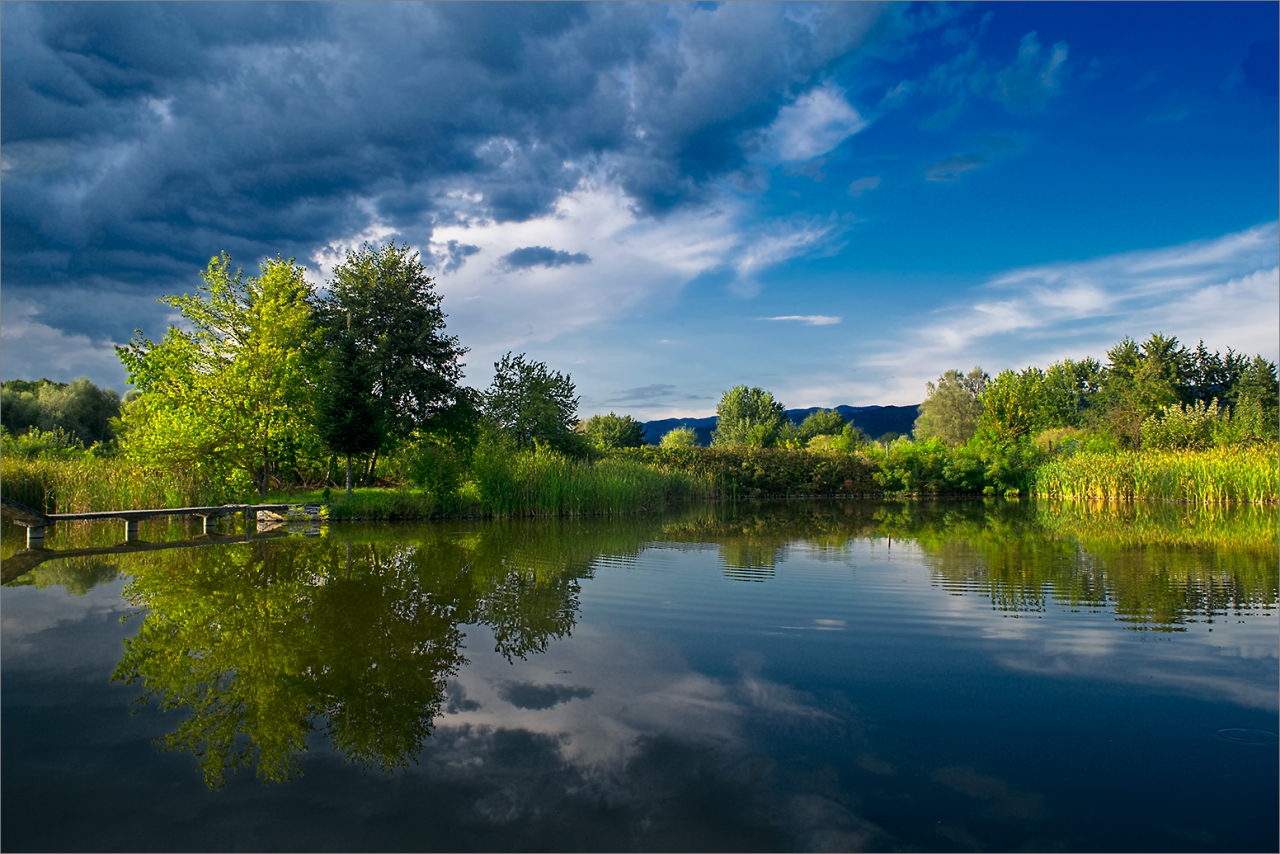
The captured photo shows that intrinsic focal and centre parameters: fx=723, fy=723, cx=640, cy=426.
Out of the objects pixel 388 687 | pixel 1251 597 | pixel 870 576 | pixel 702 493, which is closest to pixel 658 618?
pixel 388 687

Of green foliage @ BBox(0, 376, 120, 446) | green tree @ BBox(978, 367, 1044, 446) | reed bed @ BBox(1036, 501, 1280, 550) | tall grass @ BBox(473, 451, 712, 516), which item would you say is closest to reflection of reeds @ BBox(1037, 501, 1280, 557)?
reed bed @ BBox(1036, 501, 1280, 550)

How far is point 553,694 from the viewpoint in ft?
15.3

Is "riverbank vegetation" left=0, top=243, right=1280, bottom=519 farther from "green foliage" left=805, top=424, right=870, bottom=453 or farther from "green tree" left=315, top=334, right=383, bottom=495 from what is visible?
"green foliage" left=805, top=424, right=870, bottom=453

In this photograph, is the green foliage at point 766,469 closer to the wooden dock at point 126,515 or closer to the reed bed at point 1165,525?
the reed bed at point 1165,525

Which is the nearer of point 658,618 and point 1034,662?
point 1034,662

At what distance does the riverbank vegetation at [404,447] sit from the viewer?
62.1 ft

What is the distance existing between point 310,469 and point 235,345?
4.36 metres

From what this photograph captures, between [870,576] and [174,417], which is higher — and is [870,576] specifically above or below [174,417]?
below

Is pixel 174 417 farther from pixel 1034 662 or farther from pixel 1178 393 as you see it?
pixel 1178 393

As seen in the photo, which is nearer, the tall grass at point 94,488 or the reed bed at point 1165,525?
the reed bed at point 1165,525

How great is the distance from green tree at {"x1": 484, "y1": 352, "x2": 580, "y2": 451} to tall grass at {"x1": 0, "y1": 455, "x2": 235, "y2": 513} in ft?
35.2

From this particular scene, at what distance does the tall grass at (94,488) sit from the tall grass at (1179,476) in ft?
87.2

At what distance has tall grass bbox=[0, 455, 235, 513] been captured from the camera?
16672 millimetres

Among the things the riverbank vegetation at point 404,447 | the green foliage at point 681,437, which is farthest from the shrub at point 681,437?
the riverbank vegetation at point 404,447
